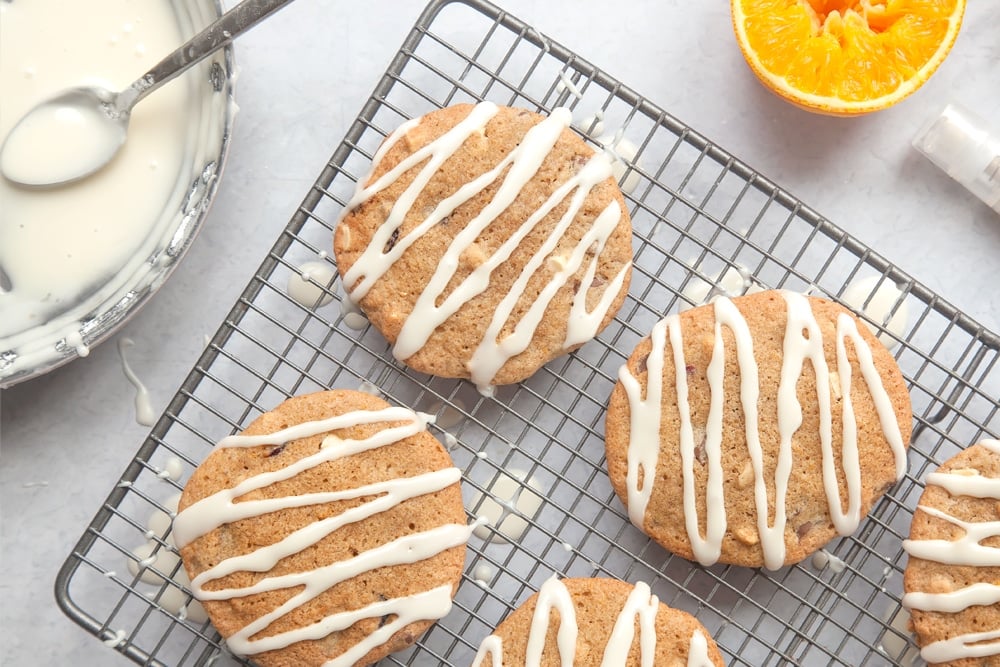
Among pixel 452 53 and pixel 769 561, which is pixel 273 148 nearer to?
pixel 452 53

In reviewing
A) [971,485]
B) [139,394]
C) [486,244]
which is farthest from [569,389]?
[139,394]

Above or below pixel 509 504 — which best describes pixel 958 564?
above

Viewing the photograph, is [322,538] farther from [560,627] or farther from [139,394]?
[139,394]

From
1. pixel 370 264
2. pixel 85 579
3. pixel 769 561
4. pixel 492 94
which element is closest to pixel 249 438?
pixel 370 264

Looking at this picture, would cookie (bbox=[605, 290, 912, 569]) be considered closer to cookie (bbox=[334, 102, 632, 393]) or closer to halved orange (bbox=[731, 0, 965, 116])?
cookie (bbox=[334, 102, 632, 393])

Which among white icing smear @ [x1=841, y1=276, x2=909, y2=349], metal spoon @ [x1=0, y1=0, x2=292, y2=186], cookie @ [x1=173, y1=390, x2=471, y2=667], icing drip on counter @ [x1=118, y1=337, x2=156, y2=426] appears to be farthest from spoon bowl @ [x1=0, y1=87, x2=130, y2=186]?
white icing smear @ [x1=841, y1=276, x2=909, y2=349]

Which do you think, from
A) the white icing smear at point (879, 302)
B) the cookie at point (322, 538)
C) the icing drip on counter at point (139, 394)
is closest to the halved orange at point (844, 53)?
the white icing smear at point (879, 302)

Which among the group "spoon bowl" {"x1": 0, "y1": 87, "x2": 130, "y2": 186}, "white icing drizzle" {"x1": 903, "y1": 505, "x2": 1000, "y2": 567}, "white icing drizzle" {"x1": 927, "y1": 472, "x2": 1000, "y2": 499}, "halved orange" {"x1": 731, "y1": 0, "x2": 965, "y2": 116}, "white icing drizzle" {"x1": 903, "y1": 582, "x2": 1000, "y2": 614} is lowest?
"spoon bowl" {"x1": 0, "y1": 87, "x2": 130, "y2": 186}
